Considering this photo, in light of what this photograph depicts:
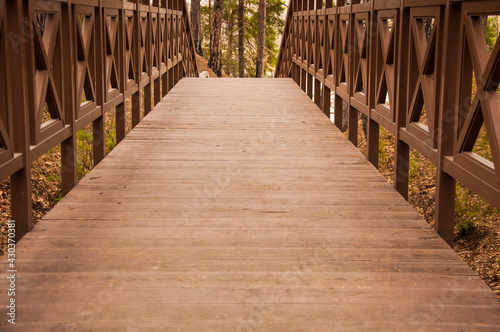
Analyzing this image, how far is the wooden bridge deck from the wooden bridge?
0.01 metres

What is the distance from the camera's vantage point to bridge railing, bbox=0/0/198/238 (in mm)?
3062

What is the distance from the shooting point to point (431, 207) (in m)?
8.00

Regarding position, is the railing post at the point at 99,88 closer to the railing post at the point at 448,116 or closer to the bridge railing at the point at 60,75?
the bridge railing at the point at 60,75

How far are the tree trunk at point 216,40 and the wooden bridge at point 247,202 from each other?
11.9 meters

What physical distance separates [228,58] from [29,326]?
25.1 m

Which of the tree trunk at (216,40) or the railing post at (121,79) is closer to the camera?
the railing post at (121,79)

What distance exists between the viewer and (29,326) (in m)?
2.35

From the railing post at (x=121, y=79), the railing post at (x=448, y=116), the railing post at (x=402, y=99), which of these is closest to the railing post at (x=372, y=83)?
the railing post at (x=402, y=99)

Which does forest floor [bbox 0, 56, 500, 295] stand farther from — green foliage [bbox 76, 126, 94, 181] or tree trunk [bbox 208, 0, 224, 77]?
tree trunk [bbox 208, 0, 224, 77]

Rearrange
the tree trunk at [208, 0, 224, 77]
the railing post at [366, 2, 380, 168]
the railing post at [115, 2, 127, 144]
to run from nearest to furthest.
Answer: the railing post at [366, 2, 380, 168] → the railing post at [115, 2, 127, 144] → the tree trunk at [208, 0, 224, 77]

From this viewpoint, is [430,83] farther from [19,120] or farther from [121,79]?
[121,79]

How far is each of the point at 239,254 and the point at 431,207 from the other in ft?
18.0

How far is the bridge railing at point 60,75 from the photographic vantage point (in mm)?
3062

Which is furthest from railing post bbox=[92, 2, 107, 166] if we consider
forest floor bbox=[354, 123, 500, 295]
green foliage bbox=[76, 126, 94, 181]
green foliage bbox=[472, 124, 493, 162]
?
green foliage bbox=[472, 124, 493, 162]
